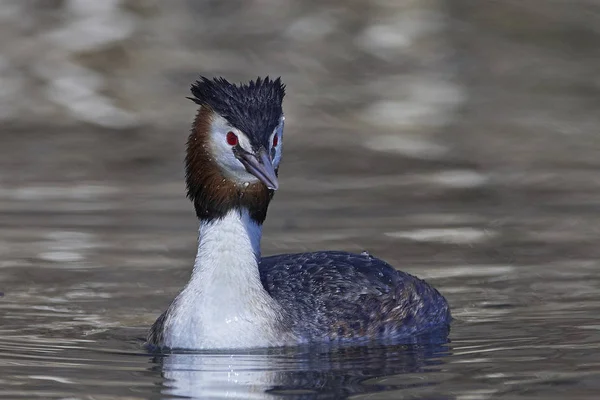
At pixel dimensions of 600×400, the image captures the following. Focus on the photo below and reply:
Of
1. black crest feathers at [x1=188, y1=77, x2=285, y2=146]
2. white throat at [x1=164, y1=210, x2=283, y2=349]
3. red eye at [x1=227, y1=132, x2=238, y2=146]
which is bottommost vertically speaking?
white throat at [x1=164, y1=210, x2=283, y2=349]

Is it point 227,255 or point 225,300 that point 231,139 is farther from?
point 225,300

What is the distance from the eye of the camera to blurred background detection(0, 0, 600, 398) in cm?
1354

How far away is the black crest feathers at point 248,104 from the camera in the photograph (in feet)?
36.4

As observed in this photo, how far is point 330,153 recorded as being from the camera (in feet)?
72.1

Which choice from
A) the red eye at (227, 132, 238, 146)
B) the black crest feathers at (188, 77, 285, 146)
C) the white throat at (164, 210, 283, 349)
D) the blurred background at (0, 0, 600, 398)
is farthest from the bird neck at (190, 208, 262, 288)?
the blurred background at (0, 0, 600, 398)

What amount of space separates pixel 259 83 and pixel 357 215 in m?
5.84

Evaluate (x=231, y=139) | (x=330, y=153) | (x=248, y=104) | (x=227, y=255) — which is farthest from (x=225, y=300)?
(x=330, y=153)

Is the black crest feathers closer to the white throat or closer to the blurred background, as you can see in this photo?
the white throat

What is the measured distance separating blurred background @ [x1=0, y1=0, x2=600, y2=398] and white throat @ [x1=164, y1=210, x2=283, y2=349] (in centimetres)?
60

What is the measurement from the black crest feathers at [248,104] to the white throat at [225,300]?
612mm

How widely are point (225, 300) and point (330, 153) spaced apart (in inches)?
429

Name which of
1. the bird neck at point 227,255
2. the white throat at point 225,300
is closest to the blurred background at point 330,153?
the white throat at point 225,300

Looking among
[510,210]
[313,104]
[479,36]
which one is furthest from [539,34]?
[510,210]

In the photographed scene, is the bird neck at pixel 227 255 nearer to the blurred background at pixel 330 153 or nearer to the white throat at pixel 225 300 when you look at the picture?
the white throat at pixel 225 300
